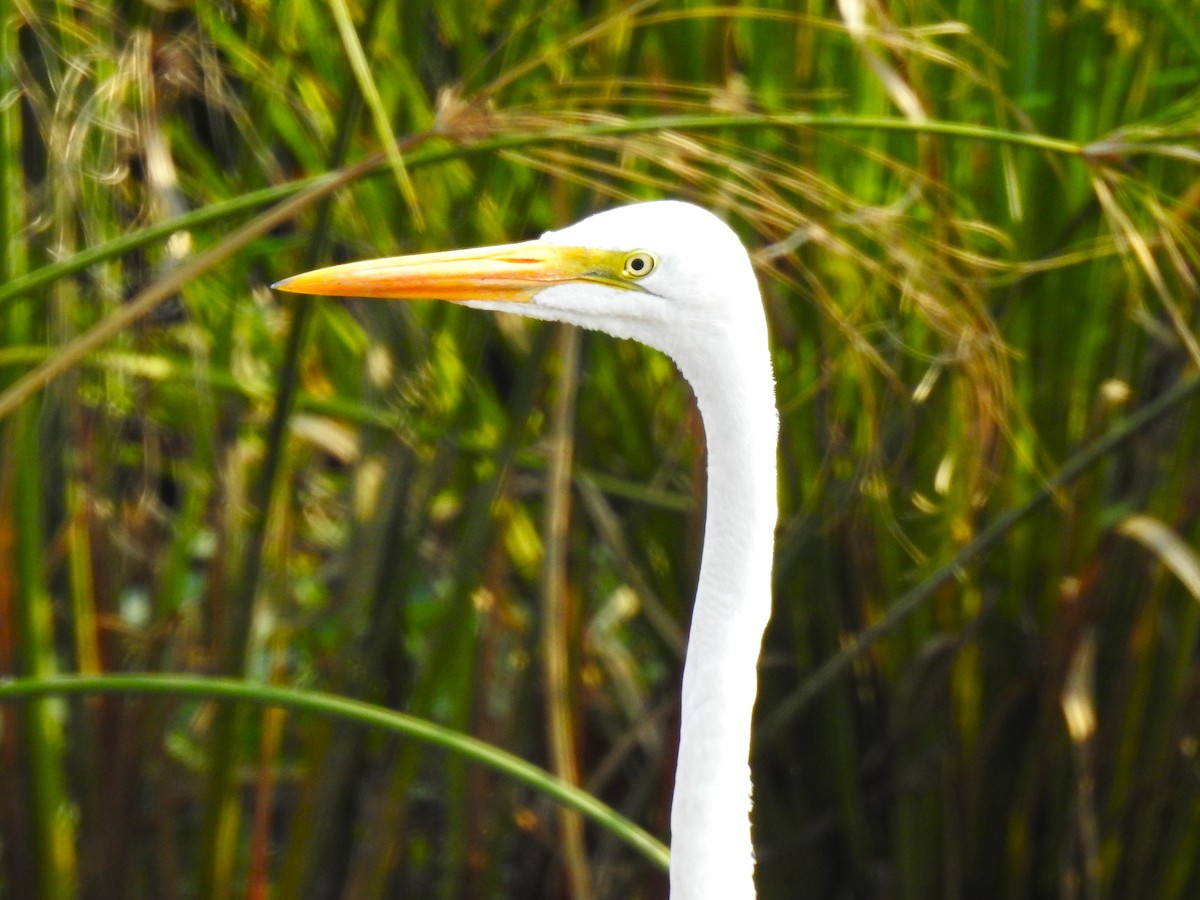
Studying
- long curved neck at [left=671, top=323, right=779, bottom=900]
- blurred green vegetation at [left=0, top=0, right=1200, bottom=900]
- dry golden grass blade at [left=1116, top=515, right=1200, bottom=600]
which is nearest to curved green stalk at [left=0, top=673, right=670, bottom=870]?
long curved neck at [left=671, top=323, right=779, bottom=900]

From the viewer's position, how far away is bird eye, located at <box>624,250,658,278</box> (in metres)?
0.88

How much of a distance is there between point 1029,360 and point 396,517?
2.27 ft

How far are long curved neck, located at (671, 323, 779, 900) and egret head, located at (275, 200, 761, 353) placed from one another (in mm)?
33

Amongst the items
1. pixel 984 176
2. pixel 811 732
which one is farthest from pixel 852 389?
pixel 811 732

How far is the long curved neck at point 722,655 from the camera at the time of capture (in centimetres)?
87

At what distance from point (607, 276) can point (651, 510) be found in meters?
0.83

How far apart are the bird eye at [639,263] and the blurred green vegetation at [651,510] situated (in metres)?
0.39

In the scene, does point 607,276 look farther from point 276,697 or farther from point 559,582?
point 559,582

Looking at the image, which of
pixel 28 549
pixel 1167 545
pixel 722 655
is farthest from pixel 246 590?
pixel 1167 545

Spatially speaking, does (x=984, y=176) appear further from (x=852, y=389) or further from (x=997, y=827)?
(x=997, y=827)

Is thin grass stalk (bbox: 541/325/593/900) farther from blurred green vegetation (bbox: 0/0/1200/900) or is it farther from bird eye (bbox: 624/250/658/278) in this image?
bird eye (bbox: 624/250/658/278)

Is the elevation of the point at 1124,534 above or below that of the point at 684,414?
below

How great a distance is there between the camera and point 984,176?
1.63 m

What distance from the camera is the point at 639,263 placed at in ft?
2.90
